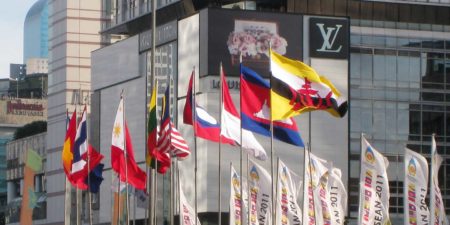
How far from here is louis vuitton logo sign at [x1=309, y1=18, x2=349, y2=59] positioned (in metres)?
102

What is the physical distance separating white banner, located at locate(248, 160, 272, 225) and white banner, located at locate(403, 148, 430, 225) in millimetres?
6338

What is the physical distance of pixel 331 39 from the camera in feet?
334

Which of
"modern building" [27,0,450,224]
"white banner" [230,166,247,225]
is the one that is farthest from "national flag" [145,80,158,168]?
"modern building" [27,0,450,224]

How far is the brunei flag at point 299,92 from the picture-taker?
47.9 meters

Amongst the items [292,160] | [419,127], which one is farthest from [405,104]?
[292,160]

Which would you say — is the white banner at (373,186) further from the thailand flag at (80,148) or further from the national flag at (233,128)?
the thailand flag at (80,148)

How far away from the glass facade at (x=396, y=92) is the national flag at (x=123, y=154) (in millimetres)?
40979

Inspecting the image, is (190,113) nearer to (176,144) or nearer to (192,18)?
(176,144)

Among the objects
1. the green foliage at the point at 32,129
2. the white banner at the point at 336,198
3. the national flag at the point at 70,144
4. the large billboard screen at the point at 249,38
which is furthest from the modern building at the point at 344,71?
the green foliage at the point at 32,129

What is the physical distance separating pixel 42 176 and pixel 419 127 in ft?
190

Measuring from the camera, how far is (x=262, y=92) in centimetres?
5184

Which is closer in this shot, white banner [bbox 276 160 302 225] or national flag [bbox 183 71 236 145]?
national flag [bbox 183 71 236 145]

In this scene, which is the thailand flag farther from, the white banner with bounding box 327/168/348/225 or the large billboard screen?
the large billboard screen

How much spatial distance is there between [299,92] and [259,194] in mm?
21614
